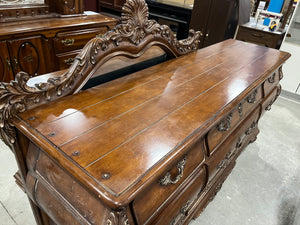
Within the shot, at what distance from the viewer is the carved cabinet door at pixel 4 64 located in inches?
90.1

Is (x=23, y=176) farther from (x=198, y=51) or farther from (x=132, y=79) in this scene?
(x=198, y=51)

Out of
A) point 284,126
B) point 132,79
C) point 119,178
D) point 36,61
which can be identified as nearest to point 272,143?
point 284,126

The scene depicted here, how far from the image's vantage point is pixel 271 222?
5.57 feet

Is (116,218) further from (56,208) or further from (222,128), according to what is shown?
(222,128)

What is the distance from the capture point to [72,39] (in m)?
2.81

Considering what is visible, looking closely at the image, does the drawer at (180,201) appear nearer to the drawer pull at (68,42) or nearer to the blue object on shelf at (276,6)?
the drawer pull at (68,42)

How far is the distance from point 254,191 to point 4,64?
9.02 ft

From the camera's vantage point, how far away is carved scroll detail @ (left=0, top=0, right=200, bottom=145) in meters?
0.82

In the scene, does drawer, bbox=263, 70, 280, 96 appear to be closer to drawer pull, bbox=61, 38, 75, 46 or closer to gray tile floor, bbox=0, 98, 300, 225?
gray tile floor, bbox=0, 98, 300, 225

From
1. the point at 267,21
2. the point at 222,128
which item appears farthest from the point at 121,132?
the point at 267,21

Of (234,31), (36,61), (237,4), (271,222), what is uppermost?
(237,4)

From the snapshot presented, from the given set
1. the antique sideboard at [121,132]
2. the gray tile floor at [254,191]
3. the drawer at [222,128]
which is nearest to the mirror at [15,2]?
the gray tile floor at [254,191]

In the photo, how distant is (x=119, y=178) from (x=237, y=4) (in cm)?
399

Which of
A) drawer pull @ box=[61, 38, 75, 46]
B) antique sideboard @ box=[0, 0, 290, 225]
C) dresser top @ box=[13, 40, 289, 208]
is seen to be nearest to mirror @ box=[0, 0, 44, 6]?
drawer pull @ box=[61, 38, 75, 46]
